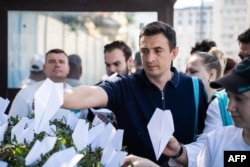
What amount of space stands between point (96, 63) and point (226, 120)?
344 centimetres

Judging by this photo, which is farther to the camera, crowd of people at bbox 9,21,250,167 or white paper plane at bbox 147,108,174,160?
crowd of people at bbox 9,21,250,167

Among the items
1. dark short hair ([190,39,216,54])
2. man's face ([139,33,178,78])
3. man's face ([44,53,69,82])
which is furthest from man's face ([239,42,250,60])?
dark short hair ([190,39,216,54])

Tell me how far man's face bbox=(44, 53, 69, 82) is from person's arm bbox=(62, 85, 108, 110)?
65.2 inches

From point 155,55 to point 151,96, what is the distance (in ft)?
0.73

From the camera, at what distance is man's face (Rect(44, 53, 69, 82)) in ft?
14.6

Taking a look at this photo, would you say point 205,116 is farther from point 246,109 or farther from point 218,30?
point 218,30

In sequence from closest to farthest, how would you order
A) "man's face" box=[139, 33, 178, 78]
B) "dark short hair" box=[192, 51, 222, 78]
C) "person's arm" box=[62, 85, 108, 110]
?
"person's arm" box=[62, 85, 108, 110] → "man's face" box=[139, 33, 178, 78] → "dark short hair" box=[192, 51, 222, 78]

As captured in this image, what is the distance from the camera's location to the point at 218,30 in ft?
55.1

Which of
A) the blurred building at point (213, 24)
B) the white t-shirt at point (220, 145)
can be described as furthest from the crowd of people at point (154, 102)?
the blurred building at point (213, 24)

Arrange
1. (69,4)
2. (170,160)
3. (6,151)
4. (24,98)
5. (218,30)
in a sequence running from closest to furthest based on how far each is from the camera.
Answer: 1. (6,151)
2. (170,160)
3. (24,98)
4. (69,4)
5. (218,30)

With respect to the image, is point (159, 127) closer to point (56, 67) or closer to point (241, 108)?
point (241, 108)

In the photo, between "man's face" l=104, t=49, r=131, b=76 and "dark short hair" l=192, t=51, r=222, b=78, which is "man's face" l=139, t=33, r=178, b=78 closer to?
"dark short hair" l=192, t=51, r=222, b=78

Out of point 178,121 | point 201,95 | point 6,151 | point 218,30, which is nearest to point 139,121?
point 178,121

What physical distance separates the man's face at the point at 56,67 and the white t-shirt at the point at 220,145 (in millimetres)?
2412
